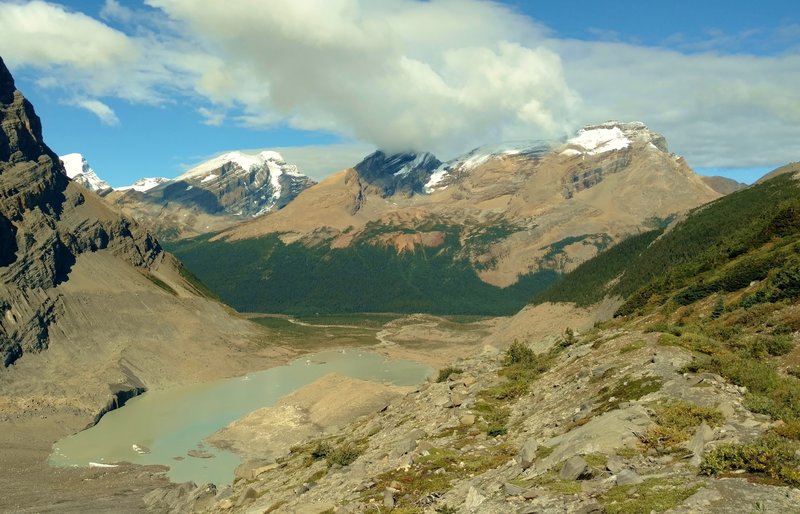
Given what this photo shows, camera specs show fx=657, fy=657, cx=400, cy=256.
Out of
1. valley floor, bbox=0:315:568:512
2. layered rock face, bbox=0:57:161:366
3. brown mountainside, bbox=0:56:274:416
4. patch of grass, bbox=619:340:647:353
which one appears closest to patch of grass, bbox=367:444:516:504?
patch of grass, bbox=619:340:647:353

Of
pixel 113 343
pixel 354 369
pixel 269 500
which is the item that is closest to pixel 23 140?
pixel 113 343

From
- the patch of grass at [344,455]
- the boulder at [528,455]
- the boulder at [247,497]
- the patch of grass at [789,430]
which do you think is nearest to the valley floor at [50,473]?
the boulder at [247,497]

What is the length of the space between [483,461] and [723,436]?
11.6 meters

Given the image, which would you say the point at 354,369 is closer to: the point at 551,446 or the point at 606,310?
the point at 606,310

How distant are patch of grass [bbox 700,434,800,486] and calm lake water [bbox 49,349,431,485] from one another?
248 ft

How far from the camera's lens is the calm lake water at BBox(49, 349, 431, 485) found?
9644 centimetres

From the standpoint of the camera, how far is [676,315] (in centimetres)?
5262

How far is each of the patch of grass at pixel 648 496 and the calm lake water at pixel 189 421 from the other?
74316 millimetres

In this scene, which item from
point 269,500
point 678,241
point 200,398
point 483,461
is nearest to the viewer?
point 483,461

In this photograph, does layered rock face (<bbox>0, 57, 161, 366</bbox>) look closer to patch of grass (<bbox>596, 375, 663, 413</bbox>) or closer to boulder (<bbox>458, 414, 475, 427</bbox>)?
boulder (<bbox>458, 414, 475, 427</bbox>)

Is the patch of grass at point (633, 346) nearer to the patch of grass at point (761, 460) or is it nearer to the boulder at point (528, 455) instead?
the boulder at point (528, 455)

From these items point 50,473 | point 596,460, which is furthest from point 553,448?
point 50,473

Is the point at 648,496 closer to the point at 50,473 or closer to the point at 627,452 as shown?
the point at 627,452

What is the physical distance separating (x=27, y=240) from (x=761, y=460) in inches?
7131
